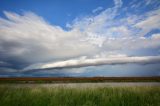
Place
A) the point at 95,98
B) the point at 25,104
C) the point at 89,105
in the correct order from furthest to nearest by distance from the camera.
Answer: the point at 95,98, the point at 25,104, the point at 89,105

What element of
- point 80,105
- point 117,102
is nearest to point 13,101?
point 80,105

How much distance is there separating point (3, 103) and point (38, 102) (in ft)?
4.50

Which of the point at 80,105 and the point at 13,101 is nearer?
the point at 80,105

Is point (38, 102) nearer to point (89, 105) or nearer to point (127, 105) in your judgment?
point (89, 105)

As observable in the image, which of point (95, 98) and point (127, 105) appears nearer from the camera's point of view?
point (127, 105)

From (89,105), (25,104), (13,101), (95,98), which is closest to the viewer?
Answer: (89,105)

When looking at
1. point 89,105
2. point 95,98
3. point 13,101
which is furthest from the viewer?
point 95,98

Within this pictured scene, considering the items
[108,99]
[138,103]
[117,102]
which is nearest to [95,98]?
[108,99]

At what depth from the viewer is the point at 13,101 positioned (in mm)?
7504

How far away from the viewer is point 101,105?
680cm

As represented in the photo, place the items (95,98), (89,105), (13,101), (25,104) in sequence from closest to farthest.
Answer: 1. (89,105)
2. (25,104)
3. (13,101)
4. (95,98)

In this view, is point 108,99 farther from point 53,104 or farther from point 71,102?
point 53,104

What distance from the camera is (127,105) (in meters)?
6.89

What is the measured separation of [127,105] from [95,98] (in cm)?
174
